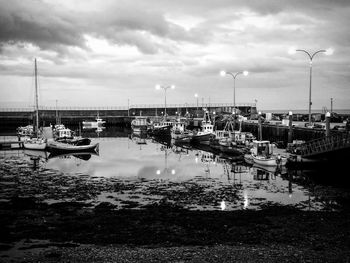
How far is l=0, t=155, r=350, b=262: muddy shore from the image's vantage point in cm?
1658

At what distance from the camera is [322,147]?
4206 cm

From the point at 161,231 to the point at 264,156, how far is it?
27562mm

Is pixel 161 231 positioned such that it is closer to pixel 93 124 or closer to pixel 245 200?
pixel 245 200

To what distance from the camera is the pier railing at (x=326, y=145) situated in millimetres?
38278

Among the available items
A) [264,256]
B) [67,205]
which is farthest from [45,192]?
[264,256]

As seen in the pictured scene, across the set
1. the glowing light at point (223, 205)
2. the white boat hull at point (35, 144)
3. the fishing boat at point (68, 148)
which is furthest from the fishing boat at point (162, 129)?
the glowing light at point (223, 205)

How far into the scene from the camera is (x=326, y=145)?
134 ft

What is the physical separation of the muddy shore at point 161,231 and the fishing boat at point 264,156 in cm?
1406

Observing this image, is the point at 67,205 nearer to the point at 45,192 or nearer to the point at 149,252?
the point at 45,192

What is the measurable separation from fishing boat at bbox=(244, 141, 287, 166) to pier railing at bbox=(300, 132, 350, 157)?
308cm

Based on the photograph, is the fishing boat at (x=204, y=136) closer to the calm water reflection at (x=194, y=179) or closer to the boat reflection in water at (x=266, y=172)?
the calm water reflection at (x=194, y=179)

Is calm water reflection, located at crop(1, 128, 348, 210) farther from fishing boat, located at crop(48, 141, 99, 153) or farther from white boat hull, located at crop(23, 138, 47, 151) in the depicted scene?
white boat hull, located at crop(23, 138, 47, 151)

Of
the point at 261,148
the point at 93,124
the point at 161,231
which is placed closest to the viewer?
the point at 161,231

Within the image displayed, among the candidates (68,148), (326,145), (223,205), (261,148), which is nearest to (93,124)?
(68,148)
